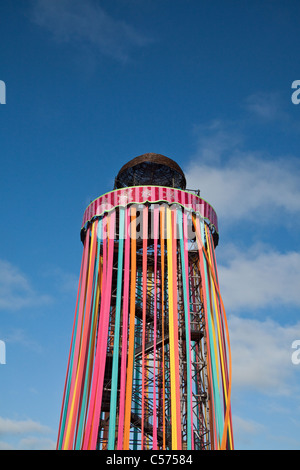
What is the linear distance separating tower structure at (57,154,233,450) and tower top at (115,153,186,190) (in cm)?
72

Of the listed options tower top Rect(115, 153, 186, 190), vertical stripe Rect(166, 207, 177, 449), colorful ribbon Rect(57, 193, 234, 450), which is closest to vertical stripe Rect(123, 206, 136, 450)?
colorful ribbon Rect(57, 193, 234, 450)

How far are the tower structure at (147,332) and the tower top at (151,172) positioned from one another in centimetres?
72

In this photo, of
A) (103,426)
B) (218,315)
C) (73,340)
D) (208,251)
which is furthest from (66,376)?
(208,251)

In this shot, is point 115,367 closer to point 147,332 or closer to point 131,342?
point 131,342

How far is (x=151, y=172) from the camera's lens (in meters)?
38.1

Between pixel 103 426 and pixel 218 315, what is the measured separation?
11415 mm

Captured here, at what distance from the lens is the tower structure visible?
88.3 ft

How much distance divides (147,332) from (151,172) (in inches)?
528

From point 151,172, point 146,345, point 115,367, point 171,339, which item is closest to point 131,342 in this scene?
point 115,367

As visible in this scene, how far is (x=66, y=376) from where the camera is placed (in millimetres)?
29734

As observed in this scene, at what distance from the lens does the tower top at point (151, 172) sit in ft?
123

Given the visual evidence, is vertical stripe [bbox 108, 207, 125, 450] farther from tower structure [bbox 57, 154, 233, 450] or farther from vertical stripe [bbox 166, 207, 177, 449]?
vertical stripe [bbox 166, 207, 177, 449]
